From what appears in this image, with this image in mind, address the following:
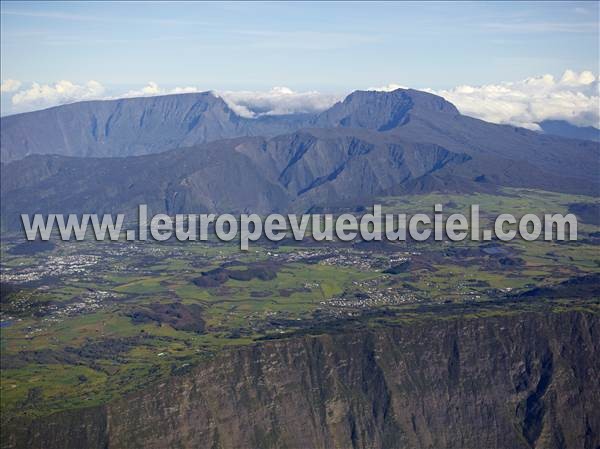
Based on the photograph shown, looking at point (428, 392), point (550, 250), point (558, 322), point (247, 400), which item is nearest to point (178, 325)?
point (247, 400)

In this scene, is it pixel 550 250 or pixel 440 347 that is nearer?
pixel 440 347

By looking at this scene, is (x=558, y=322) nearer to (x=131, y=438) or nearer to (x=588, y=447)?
(x=588, y=447)

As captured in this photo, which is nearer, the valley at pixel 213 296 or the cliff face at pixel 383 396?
the cliff face at pixel 383 396

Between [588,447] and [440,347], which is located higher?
[440,347]

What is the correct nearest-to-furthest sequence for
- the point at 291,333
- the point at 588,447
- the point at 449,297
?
the point at 588,447
the point at 291,333
the point at 449,297

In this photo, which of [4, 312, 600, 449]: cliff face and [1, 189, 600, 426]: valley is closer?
[4, 312, 600, 449]: cliff face

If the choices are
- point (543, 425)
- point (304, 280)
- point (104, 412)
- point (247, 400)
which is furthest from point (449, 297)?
point (104, 412)

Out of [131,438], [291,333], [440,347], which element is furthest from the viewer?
[291,333]
